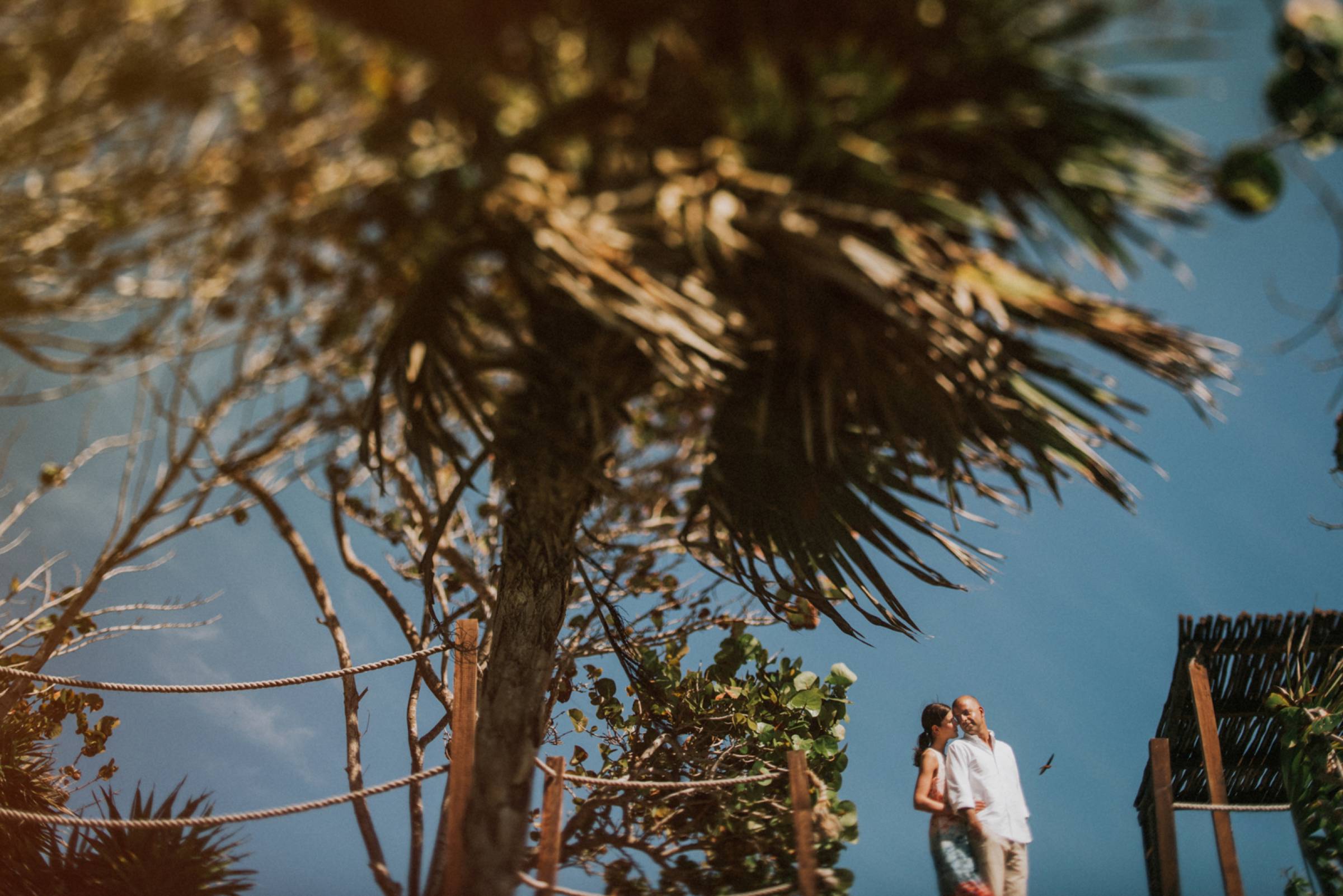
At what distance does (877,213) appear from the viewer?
6.27 feet

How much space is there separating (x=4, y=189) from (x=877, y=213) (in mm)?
1948

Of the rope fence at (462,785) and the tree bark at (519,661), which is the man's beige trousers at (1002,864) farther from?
the tree bark at (519,661)

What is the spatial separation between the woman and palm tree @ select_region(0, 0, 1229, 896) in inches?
72.5

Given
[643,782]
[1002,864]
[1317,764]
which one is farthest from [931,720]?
[1317,764]

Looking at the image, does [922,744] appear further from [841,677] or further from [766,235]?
[766,235]

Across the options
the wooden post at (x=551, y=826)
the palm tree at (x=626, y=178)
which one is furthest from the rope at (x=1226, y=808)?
the wooden post at (x=551, y=826)

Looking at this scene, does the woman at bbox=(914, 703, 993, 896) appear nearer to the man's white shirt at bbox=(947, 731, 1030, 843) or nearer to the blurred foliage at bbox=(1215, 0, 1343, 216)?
the man's white shirt at bbox=(947, 731, 1030, 843)

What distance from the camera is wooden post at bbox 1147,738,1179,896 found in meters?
3.49

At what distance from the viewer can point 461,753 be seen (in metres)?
2.77

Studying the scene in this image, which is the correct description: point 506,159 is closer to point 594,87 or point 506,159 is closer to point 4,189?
point 594,87

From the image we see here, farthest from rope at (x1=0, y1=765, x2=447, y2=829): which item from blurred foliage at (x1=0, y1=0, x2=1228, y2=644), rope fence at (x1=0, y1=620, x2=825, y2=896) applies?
blurred foliage at (x1=0, y1=0, x2=1228, y2=644)

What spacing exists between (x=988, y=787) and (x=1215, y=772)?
45.0 inches

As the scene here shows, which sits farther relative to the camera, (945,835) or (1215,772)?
(1215,772)

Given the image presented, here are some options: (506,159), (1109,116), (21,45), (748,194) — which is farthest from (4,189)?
(1109,116)
